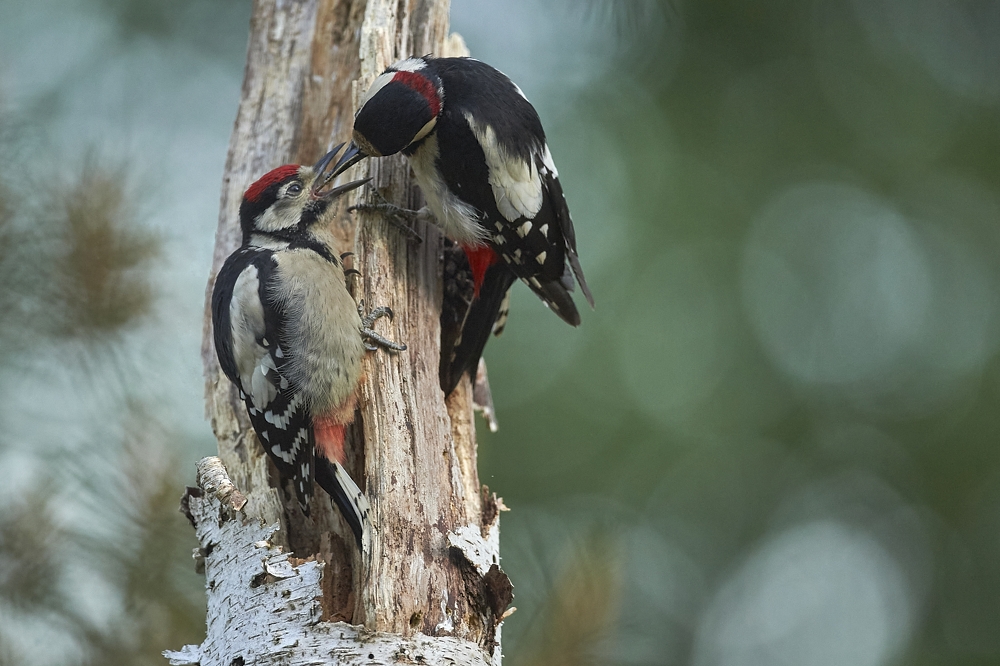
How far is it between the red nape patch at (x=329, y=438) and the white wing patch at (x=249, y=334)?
0.16 metres

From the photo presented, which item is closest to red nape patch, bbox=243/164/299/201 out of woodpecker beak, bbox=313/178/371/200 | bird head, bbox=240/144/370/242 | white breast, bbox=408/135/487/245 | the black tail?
bird head, bbox=240/144/370/242

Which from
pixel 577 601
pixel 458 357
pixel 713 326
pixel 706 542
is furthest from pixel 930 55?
pixel 577 601

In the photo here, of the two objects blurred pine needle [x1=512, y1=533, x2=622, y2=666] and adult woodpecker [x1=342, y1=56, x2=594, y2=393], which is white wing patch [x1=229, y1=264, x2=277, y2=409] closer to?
adult woodpecker [x1=342, y1=56, x2=594, y2=393]

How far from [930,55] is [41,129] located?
4.71m

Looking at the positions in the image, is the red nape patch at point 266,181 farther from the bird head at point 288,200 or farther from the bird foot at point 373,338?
the bird foot at point 373,338

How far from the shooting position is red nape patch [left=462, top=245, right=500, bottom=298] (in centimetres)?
259

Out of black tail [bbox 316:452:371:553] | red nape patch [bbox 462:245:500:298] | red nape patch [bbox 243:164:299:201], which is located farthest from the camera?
red nape patch [bbox 462:245:500:298]

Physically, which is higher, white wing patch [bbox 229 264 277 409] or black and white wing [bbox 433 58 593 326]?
black and white wing [bbox 433 58 593 326]

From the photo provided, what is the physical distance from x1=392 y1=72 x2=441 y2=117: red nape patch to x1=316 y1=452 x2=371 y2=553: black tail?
106cm

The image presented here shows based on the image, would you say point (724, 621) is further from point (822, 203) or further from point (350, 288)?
point (350, 288)

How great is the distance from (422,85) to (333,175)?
1.25 feet

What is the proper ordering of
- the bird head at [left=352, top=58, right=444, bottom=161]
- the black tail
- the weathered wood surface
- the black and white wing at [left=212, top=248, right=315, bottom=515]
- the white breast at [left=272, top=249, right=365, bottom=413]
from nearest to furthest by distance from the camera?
the weathered wood surface → the black tail → the black and white wing at [left=212, top=248, right=315, bottom=515] → the white breast at [left=272, top=249, right=365, bottom=413] → the bird head at [left=352, top=58, right=444, bottom=161]

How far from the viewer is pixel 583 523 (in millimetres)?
2393

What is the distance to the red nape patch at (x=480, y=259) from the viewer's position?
2594mm
